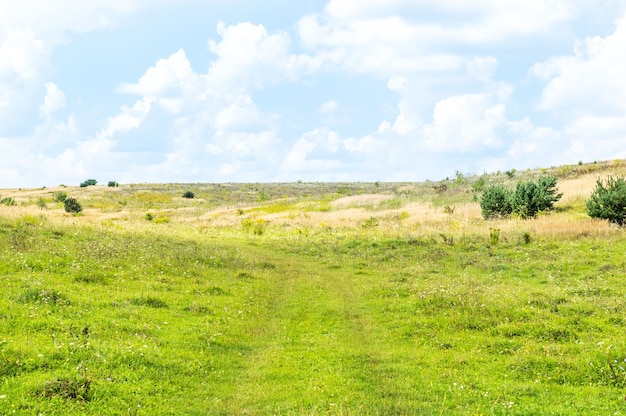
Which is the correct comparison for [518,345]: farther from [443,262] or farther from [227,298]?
[443,262]

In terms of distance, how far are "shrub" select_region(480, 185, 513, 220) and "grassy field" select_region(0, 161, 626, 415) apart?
13.0 meters

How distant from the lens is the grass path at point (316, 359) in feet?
36.3

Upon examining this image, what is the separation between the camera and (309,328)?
56.6ft

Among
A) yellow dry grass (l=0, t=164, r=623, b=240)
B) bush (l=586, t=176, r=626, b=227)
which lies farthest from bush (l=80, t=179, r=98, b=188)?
bush (l=586, t=176, r=626, b=227)

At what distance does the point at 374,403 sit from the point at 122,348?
6.28 m

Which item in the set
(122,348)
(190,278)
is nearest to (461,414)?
(122,348)

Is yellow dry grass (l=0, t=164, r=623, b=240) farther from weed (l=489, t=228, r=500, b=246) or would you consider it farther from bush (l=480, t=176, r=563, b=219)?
bush (l=480, t=176, r=563, b=219)

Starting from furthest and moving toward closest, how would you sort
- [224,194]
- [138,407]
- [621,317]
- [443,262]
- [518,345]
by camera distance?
Answer: [224,194], [443,262], [621,317], [518,345], [138,407]

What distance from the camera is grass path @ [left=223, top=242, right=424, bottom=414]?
36.3ft

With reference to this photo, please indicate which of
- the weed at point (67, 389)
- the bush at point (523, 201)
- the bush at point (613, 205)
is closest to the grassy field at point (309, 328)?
the weed at point (67, 389)

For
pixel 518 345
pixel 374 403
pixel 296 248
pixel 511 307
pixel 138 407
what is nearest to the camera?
pixel 138 407

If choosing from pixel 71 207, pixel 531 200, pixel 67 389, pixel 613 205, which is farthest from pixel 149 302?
pixel 71 207

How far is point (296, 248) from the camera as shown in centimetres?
3872

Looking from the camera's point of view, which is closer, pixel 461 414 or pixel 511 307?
pixel 461 414
